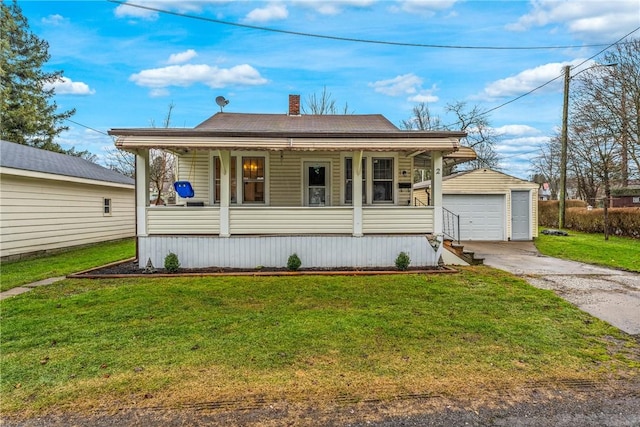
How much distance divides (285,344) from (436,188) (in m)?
6.24

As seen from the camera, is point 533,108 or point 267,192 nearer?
point 267,192

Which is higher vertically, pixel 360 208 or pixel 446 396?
pixel 360 208

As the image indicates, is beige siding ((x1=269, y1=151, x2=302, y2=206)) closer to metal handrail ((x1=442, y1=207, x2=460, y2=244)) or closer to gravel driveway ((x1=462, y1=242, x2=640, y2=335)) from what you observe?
gravel driveway ((x1=462, y1=242, x2=640, y2=335))

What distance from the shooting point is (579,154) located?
25.5 metres

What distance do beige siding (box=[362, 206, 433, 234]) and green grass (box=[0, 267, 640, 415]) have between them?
2376mm

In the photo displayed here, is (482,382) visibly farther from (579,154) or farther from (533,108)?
(579,154)

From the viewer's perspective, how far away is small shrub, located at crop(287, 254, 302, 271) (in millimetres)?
8508

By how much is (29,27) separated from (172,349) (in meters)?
31.8

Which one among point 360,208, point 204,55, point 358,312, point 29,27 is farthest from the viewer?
point 29,27

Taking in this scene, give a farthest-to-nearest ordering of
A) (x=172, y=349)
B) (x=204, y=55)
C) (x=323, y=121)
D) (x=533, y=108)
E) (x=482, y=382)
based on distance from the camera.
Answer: (x=533, y=108) → (x=204, y=55) → (x=323, y=121) → (x=172, y=349) → (x=482, y=382)

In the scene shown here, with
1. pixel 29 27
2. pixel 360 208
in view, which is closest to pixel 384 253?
pixel 360 208

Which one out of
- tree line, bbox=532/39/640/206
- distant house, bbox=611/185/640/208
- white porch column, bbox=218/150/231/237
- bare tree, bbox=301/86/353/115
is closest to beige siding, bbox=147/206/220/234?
white porch column, bbox=218/150/231/237

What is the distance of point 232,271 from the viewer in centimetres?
849

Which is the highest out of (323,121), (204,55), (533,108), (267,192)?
(204,55)
